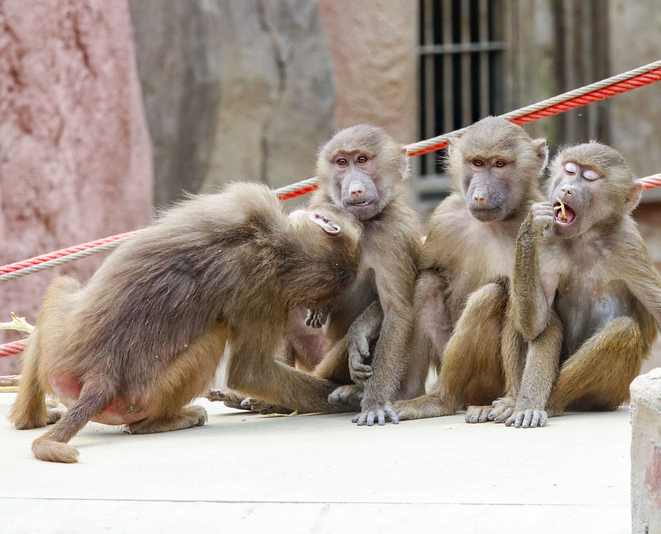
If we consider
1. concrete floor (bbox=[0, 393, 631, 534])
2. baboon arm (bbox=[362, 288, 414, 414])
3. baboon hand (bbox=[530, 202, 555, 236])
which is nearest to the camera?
concrete floor (bbox=[0, 393, 631, 534])

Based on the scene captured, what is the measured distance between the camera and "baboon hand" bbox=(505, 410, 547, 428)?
3.69m

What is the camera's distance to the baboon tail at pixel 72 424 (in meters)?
3.25

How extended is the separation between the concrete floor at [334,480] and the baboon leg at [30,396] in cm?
10

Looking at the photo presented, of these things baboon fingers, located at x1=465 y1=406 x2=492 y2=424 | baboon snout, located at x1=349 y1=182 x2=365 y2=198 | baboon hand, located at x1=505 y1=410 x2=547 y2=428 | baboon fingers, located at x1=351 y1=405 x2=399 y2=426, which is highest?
baboon snout, located at x1=349 y1=182 x2=365 y2=198

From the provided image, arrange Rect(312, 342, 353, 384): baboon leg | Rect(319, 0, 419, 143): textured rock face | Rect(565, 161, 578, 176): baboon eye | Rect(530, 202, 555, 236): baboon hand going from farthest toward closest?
Rect(319, 0, 419, 143): textured rock face
Rect(312, 342, 353, 384): baboon leg
Rect(565, 161, 578, 176): baboon eye
Rect(530, 202, 555, 236): baboon hand

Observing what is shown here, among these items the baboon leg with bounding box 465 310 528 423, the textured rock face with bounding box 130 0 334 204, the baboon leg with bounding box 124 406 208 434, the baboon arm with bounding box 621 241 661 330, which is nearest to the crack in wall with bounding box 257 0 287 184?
the textured rock face with bounding box 130 0 334 204

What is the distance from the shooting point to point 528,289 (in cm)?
374

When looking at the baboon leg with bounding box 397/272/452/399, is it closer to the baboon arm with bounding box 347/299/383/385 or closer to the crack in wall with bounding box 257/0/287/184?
the baboon arm with bounding box 347/299/383/385

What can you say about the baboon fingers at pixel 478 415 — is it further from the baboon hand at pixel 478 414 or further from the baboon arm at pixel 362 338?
the baboon arm at pixel 362 338

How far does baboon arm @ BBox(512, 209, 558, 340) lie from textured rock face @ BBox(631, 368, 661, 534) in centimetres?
155

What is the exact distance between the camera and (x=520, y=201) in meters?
4.23

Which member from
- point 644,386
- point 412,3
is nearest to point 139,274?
point 644,386

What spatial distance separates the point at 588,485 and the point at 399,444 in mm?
924

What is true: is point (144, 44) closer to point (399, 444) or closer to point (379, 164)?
point (379, 164)
